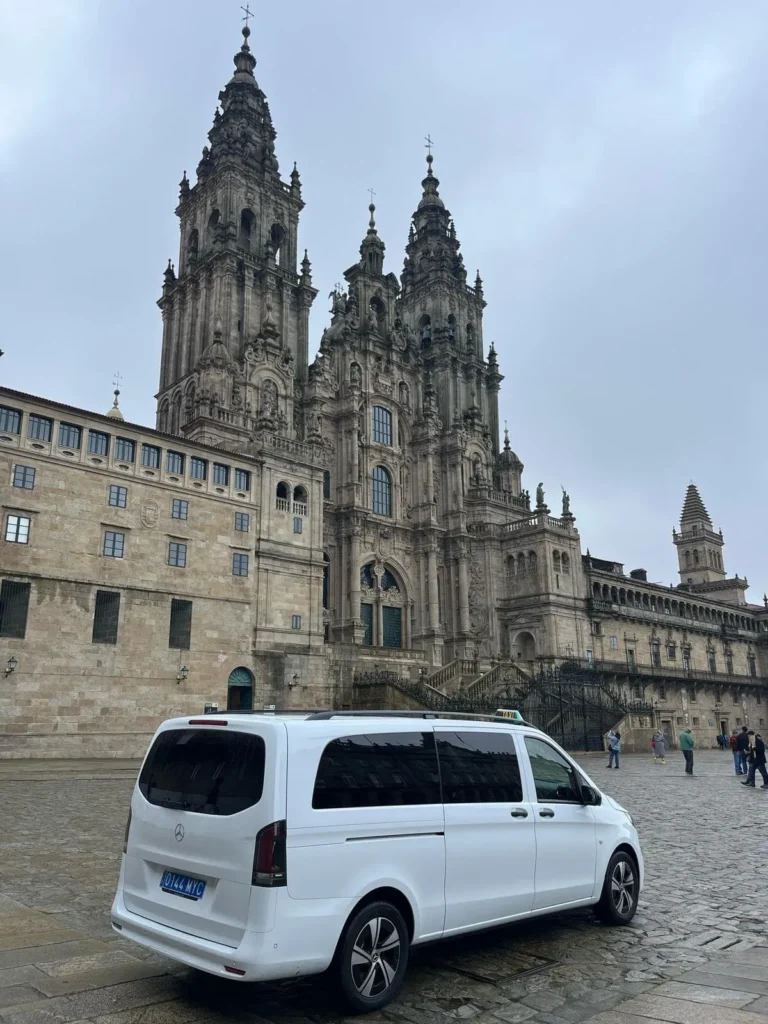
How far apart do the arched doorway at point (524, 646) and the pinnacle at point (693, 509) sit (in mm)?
49800

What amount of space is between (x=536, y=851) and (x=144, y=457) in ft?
92.5

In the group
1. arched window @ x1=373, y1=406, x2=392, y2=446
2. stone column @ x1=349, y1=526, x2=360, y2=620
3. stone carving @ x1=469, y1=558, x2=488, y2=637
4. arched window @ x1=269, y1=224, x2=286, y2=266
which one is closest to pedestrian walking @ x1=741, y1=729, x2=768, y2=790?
stone column @ x1=349, y1=526, x2=360, y2=620

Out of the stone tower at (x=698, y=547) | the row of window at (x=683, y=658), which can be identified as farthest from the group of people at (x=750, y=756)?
the stone tower at (x=698, y=547)

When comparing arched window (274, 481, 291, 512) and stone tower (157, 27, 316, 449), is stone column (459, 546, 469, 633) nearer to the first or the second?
stone tower (157, 27, 316, 449)

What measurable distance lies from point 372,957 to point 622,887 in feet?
11.5

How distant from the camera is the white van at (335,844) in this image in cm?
518

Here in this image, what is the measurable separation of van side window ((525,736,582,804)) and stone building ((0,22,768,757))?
958 inches

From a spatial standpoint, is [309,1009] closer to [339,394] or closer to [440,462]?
[339,394]

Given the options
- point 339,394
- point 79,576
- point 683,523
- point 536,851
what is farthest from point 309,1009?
point 683,523

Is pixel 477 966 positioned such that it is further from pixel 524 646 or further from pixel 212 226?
pixel 212 226

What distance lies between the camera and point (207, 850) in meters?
5.52

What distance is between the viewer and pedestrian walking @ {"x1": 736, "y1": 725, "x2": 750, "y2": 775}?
85.6ft

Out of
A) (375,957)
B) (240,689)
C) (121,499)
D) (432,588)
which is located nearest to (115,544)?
(121,499)

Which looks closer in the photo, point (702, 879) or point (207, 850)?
point (207, 850)
